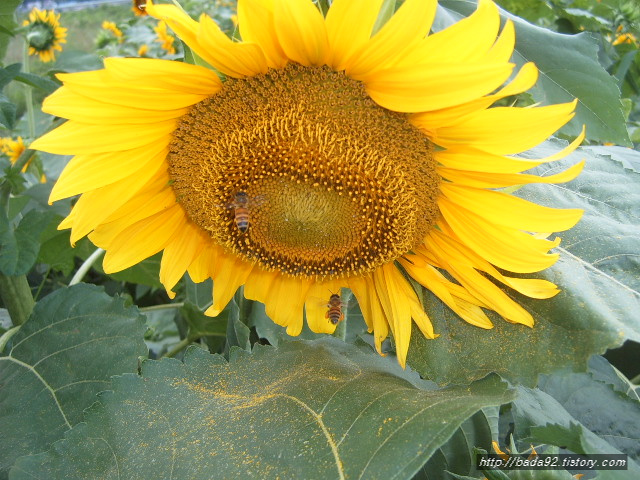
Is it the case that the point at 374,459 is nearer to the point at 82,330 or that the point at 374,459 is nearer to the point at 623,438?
the point at 623,438

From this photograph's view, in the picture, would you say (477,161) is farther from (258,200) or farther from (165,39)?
(165,39)

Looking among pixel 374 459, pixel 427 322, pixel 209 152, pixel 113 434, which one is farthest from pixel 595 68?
pixel 113 434

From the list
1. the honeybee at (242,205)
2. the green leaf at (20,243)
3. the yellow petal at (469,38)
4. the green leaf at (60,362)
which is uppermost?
the yellow petal at (469,38)

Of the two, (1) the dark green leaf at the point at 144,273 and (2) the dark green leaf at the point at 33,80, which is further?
(1) the dark green leaf at the point at 144,273

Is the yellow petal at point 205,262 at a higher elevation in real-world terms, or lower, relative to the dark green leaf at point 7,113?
lower

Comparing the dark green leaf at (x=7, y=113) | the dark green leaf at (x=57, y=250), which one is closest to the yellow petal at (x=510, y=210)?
A: the dark green leaf at (x=7, y=113)

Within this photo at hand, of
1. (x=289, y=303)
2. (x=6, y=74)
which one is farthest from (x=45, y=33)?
(x=289, y=303)

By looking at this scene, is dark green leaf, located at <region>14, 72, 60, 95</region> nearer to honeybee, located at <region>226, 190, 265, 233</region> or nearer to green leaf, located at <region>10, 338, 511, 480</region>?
honeybee, located at <region>226, 190, 265, 233</region>

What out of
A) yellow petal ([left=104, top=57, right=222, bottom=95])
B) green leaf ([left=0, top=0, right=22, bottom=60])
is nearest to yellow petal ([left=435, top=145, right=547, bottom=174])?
yellow petal ([left=104, top=57, right=222, bottom=95])

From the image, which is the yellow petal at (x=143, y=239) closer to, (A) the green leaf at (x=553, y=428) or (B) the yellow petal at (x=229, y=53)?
(B) the yellow petal at (x=229, y=53)
